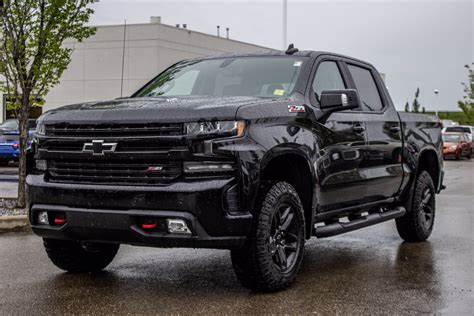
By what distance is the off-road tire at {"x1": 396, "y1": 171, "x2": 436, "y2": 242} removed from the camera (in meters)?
8.88

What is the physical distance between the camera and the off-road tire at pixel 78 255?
684 cm

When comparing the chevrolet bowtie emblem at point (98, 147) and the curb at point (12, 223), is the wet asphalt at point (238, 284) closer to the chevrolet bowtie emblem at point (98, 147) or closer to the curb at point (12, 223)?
the curb at point (12, 223)

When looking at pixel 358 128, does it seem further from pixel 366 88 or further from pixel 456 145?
pixel 456 145

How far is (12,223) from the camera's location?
1031cm

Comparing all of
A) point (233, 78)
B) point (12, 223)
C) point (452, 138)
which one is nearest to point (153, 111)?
point (233, 78)

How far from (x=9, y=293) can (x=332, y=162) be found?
2.91m

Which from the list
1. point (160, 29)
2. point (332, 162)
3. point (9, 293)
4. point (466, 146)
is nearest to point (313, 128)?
point (332, 162)

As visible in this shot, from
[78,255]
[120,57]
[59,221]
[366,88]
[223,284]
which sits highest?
[120,57]

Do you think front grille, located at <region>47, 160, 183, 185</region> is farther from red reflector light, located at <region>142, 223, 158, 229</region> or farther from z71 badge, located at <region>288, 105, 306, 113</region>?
z71 badge, located at <region>288, 105, 306, 113</region>

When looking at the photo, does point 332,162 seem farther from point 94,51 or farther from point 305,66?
point 94,51

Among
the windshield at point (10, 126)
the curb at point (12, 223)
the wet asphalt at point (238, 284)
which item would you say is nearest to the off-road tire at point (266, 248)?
the wet asphalt at point (238, 284)

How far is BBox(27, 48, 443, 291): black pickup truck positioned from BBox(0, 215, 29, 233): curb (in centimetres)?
336

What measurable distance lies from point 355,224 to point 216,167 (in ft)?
7.22

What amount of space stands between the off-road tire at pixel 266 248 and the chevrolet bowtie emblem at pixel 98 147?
3.84ft
